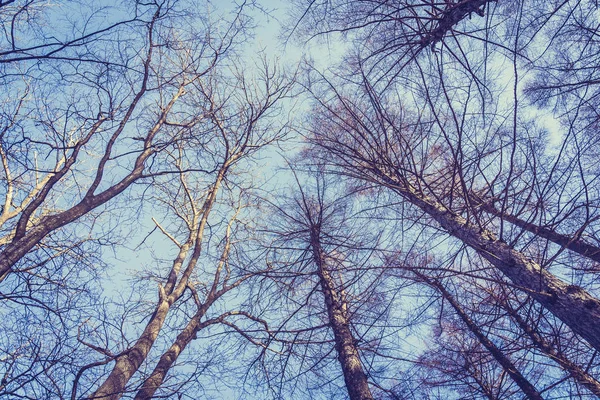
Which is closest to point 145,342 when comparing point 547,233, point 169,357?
point 169,357

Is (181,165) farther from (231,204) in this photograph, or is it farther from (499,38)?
(499,38)

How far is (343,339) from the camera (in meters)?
3.75

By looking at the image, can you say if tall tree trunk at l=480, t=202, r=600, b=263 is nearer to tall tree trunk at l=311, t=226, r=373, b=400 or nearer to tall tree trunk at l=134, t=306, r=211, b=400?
tall tree trunk at l=311, t=226, r=373, b=400

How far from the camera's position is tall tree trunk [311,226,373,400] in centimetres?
336

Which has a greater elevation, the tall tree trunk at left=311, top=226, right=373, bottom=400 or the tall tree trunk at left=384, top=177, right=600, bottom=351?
the tall tree trunk at left=311, top=226, right=373, bottom=400

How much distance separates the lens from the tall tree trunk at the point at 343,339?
3355 millimetres

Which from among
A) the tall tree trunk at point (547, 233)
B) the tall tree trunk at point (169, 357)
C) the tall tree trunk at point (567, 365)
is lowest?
the tall tree trunk at point (567, 365)

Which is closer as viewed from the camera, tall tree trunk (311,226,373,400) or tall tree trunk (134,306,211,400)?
tall tree trunk (134,306,211,400)

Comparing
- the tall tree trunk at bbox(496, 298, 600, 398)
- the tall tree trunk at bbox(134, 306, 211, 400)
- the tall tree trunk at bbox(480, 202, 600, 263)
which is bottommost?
the tall tree trunk at bbox(496, 298, 600, 398)

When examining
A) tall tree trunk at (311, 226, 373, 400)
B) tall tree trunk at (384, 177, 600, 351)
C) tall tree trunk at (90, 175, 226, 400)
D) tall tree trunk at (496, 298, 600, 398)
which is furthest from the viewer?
tall tree trunk at (311, 226, 373, 400)

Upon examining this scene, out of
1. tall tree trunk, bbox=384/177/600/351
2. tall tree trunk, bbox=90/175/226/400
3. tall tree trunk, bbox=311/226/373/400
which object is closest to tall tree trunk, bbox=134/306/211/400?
tall tree trunk, bbox=90/175/226/400

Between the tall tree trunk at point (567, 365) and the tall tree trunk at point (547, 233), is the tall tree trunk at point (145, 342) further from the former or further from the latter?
the tall tree trunk at point (567, 365)

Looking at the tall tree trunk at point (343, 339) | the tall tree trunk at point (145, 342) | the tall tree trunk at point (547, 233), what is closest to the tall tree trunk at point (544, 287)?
the tall tree trunk at point (547, 233)

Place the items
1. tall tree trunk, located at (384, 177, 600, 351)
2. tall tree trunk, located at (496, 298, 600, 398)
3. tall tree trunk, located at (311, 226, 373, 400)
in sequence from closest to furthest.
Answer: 1. tall tree trunk, located at (384, 177, 600, 351)
2. tall tree trunk, located at (496, 298, 600, 398)
3. tall tree trunk, located at (311, 226, 373, 400)
